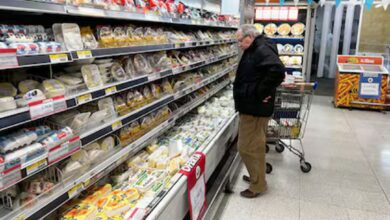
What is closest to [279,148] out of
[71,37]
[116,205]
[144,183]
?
[144,183]

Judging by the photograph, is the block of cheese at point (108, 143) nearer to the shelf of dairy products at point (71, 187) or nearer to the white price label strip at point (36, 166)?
the shelf of dairy products at point (71, 187)

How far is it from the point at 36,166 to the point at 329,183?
326 centimetres

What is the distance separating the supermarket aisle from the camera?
2977 millimetres

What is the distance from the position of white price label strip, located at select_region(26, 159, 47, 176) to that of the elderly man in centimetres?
200

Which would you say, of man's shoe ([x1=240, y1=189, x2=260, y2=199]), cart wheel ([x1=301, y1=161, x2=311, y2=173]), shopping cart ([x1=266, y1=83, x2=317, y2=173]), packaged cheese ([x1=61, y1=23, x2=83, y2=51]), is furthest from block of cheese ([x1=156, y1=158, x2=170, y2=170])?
cart wheel ([x1=301, y1=161, x2=311, y2=173])

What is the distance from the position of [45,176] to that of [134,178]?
0.66 metres

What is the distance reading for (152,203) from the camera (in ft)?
5.74

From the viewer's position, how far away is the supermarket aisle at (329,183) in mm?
2977

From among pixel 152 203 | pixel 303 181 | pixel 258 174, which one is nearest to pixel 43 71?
pixel 152 203

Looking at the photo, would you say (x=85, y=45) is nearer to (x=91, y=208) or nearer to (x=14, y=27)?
(x=14, y=27)

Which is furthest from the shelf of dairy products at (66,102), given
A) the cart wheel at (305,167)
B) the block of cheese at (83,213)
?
the cart wheel at (305,167)

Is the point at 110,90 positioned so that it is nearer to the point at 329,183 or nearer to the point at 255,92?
the point at 255,92

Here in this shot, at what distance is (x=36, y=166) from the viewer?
1253 millimetres

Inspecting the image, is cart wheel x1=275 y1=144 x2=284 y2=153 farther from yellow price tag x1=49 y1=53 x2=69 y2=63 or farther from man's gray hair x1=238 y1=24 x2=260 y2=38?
yellow price tag x1=49 y1=53 x2=69 y2=63
